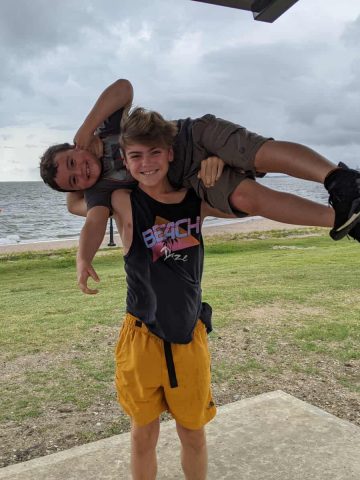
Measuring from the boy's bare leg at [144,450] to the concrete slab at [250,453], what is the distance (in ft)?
1.57

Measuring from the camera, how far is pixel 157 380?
2408mm

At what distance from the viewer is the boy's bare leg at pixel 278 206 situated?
202 centimetres

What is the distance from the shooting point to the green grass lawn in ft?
16.0

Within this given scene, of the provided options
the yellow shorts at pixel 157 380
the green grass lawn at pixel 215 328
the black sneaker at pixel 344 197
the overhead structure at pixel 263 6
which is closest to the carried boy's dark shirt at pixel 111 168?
the yellow shorts at pixel 157 380

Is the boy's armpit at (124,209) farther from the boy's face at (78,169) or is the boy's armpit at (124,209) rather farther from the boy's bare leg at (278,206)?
the boy's bare leg at (278,206)

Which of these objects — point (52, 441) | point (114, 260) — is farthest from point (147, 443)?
point (114, 260)

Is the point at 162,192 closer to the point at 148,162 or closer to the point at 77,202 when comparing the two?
the point at 148,162

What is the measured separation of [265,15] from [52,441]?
10.1 feet

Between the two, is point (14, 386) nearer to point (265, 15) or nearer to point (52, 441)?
point (52, 441)

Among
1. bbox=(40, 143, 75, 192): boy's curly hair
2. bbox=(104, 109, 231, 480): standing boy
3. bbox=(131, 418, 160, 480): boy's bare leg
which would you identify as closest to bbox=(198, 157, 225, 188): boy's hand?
bbox=(104, 109, 231, 480): standing boy

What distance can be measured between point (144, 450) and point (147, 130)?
142 cm

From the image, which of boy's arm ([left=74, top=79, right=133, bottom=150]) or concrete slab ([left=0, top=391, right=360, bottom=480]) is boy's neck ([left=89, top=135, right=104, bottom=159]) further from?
concrete slab ([left=0, top=391, right=360, bottom=480])

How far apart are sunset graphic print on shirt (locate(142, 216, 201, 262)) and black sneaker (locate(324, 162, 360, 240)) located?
70 cm

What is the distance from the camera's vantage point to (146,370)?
7.84ft
